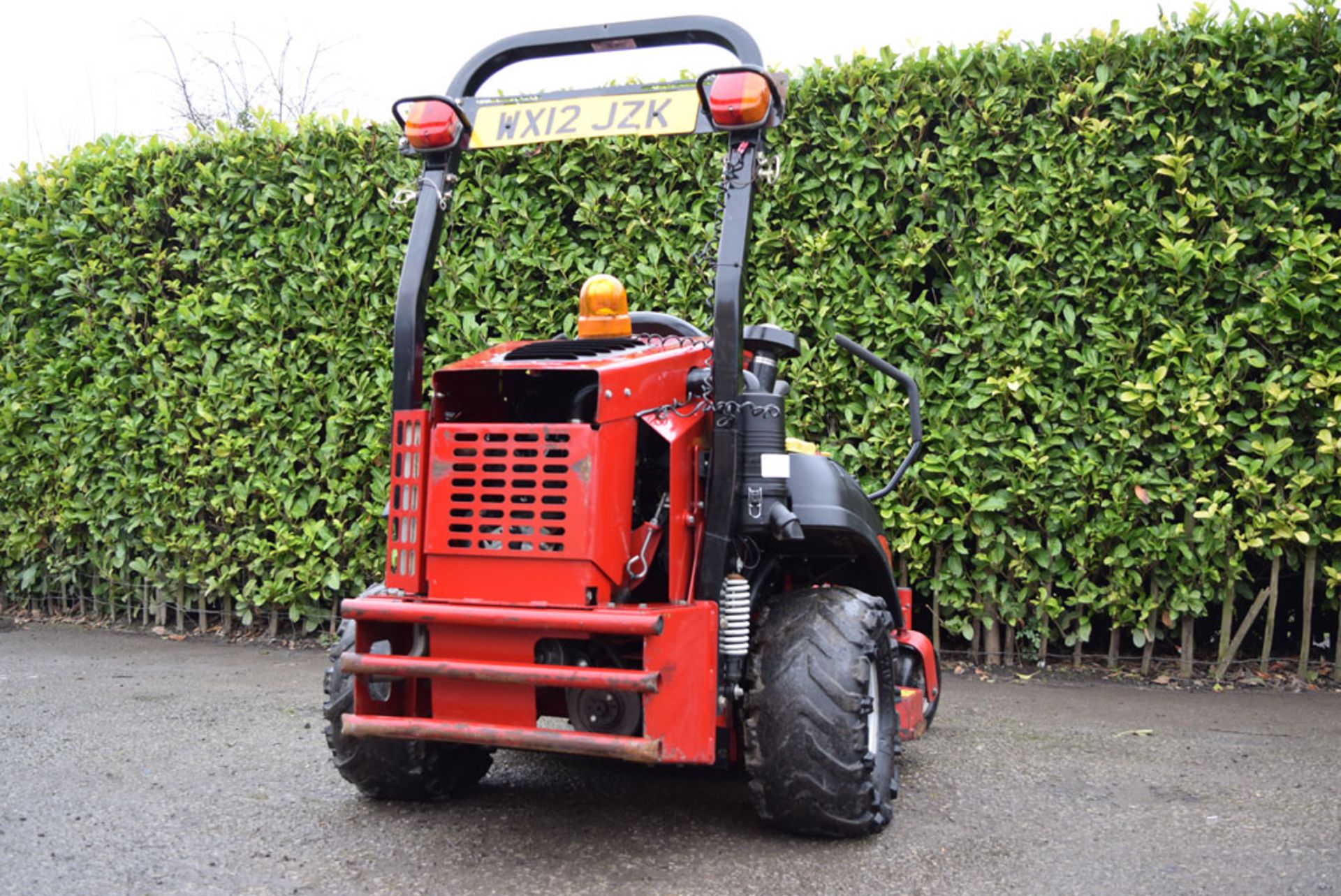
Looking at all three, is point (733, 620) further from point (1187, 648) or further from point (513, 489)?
point (1187, 648)

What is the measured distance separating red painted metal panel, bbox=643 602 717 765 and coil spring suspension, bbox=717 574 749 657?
19 centimetres

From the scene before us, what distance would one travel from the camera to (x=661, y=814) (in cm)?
396

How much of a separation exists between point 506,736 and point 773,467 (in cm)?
113

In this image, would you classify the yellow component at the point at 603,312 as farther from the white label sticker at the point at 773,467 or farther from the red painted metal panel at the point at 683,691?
the red painted metal panel at the point at 683,691

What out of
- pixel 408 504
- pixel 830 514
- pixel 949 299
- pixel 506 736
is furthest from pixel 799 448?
pixel 949 299

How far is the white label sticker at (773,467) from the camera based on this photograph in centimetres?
371

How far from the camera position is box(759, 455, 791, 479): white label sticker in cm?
371

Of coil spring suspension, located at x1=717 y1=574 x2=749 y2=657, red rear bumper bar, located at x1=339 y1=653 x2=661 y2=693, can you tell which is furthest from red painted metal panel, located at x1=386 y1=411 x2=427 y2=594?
coil spring suspension, located at x1=717 y1=574 x2=749 y2=657

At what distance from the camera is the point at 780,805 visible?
11.7 ft

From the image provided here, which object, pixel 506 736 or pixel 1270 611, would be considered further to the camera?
pixel 1270 611

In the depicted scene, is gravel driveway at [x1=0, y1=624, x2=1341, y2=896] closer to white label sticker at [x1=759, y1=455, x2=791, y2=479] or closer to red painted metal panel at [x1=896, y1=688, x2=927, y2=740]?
red painted metal panel at [x1=896, y1=688, x2=927, y2=740]

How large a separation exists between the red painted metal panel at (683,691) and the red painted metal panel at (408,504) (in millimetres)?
795

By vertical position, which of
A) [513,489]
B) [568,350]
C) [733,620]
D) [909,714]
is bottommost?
[909,714]

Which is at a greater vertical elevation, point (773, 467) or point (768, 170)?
point (768, 170)
